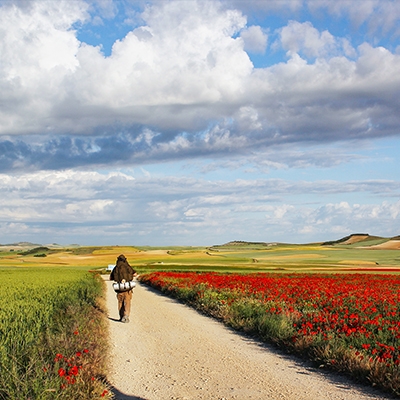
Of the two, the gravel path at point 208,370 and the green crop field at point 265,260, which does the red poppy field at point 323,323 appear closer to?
the gravel path at point 208,370

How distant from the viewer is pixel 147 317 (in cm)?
1888

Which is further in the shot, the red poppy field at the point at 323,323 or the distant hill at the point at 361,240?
the distant hill at the point at 361,240

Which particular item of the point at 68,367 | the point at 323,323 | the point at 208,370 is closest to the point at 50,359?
the point at 68,367

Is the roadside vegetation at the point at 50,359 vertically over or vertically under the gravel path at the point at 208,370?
over

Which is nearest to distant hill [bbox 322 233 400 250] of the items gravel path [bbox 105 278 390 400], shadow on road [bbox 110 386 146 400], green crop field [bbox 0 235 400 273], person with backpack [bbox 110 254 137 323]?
green crop field [bbox 0 235 400 273]

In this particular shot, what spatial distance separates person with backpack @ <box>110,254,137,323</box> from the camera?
58.6 feet

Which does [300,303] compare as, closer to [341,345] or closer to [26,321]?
[341,345]

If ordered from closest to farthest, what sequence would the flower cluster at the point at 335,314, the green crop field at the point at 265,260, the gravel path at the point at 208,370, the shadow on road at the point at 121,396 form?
the shadow on road at the point at 121,396 < the gravel path at the point at 208,370 < the flower cluster at the point at 335,314 < the green crop field at the point at 265,260

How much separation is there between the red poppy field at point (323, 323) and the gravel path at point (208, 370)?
0.40 metres

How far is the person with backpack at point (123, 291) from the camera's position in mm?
17859

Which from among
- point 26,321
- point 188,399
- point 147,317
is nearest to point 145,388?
point 188,399

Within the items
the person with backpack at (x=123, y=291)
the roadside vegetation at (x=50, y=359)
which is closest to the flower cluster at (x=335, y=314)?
the person with backpack at (x=123, y=291)

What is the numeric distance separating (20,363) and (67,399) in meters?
1.51

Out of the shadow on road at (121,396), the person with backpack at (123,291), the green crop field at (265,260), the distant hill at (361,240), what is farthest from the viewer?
the distant hill at (361,240)
